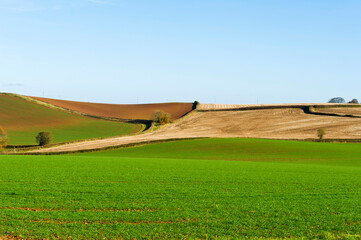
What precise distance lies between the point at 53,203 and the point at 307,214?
9429 mm

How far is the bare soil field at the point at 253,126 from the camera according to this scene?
65.2 metres

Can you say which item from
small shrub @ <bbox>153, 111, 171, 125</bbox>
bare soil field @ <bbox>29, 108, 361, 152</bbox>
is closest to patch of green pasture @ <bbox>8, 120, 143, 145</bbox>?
small shrub @ <bbox>153, 111, 171, 125</bbox>

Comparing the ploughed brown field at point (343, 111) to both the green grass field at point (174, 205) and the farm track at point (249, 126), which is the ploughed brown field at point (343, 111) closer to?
the farm track at point (249, 126)

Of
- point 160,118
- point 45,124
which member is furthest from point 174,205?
point 160,118

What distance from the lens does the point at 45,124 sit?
80688 millimetres

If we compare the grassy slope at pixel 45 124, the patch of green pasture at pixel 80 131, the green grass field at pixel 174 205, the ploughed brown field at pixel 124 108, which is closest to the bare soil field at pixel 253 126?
the patch of green pasture at pixel 80 131

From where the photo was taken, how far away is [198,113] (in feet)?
324

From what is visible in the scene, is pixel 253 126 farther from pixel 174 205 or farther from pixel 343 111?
pixel 174 205

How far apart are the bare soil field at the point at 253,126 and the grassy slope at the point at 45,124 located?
29.7 ft

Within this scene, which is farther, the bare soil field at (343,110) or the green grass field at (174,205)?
the bare soil field at (343,110)

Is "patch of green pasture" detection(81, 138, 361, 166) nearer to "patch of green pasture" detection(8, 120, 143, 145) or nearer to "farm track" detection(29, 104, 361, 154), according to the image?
"farm track" detection(29, 104, 361, 154)

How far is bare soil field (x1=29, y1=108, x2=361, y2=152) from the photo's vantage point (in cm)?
6525

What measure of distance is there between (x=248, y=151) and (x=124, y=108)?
64550 mm

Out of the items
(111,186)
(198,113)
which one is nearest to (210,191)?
(111,186)
